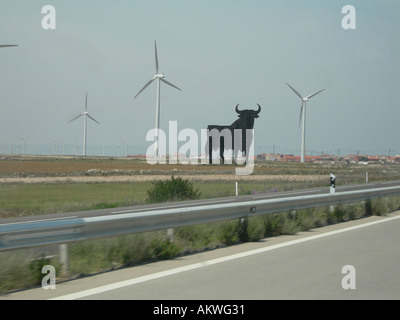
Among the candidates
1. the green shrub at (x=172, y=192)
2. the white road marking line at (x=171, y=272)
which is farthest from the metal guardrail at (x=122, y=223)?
the green shrub at (x=172, y=192)

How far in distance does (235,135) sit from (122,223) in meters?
60.1

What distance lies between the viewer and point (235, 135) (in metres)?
68.2

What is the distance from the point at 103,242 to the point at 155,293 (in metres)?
2.40

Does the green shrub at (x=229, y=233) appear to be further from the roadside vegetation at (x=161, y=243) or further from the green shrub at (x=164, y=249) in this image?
the green shrub at (x=164, y=249)

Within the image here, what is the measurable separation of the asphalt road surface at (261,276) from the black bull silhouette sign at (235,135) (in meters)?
54.6

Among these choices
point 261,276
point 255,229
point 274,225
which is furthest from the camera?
point 274,225

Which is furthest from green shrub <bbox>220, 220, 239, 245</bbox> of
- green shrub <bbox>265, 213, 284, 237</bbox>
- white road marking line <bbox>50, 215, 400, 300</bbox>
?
green shrub <bbox>265, 213, 284, 237</bbox>

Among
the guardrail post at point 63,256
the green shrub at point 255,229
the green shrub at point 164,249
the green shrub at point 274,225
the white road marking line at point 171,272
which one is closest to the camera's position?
the white road marking line at point 171,272

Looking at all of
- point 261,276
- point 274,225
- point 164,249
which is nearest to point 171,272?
point 261,276

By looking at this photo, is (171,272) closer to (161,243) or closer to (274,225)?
(161,243)

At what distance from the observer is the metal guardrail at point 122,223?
282 inches

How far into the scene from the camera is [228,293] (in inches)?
257
